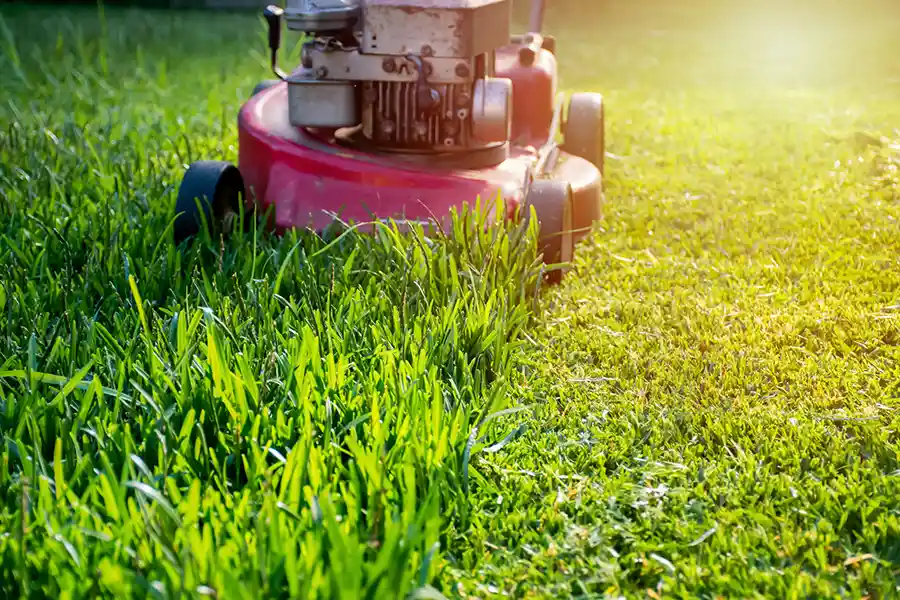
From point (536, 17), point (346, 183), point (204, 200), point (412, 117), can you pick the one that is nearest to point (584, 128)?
point (536, 17)

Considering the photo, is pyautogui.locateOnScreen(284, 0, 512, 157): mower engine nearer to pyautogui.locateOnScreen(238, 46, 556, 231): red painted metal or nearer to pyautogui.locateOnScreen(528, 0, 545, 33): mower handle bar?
A: pyautogui.locateOnScreen(238, 46, 556, 231): red painted metal

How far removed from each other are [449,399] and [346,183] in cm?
101

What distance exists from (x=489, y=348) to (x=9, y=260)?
4.54 ft

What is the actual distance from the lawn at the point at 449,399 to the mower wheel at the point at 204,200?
0.10m

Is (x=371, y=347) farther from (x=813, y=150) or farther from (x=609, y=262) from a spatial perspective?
(x=813, y=150)

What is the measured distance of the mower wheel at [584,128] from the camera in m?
4.01

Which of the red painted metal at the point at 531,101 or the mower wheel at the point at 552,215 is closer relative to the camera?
the mower wheel at the point at 552,215

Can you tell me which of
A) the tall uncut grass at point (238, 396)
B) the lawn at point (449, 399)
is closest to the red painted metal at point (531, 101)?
the lawn at point (449, 399)

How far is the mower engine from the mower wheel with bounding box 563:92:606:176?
74cm

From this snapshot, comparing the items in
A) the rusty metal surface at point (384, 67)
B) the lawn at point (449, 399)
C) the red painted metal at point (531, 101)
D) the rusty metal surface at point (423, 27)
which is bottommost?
the lawn at point (449, 399)

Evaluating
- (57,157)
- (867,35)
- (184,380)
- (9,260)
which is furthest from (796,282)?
(867,35)

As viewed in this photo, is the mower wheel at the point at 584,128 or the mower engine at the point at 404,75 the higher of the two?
the mower engine at the point at 404,75

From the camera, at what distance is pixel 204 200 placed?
3062 millimetres

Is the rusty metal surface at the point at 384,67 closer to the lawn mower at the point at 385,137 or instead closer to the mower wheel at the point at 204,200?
the lawn mower at the point at 385,137
